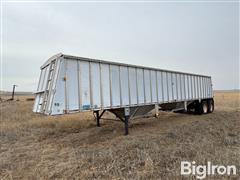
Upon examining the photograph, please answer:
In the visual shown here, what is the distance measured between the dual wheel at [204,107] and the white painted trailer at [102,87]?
383 centimetres

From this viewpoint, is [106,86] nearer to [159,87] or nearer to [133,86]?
[133,86]

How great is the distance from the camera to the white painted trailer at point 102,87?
21.5ft

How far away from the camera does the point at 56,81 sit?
21.0ft

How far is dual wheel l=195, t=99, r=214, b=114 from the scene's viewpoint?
15781mm

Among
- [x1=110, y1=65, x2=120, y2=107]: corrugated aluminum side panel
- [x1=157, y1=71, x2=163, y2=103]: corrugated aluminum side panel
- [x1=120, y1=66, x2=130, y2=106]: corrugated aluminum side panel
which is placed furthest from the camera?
[x1=157, y1=71, x2=163, y2=103]: corrugated aluminum side panel

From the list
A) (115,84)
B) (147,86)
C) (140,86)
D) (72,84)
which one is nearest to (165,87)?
(147,86)

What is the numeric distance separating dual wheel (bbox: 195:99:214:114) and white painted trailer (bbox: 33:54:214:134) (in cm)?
383

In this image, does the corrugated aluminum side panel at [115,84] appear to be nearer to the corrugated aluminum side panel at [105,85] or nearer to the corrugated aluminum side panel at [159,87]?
the corrugated aluminum side panel at [105,85]

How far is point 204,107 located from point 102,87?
37.6 feet

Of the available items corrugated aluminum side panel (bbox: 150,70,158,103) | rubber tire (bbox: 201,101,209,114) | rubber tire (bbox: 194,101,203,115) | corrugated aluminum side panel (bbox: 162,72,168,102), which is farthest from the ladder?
rubber tire (bbox: 201,101,209,114)

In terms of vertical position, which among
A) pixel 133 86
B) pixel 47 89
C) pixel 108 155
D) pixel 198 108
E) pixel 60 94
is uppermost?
pixel 133 86

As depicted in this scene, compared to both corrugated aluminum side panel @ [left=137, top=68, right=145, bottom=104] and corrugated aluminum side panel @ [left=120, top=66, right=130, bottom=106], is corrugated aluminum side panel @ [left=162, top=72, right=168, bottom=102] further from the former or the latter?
corrugated aluminum side panel @ [left=120, top=66, right=130, bottom=106]

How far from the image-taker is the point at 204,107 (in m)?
16.3

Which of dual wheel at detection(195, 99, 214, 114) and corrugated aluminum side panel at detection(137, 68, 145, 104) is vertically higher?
corrugated aluminum side panel at detection(137, 68, 145, 104)
